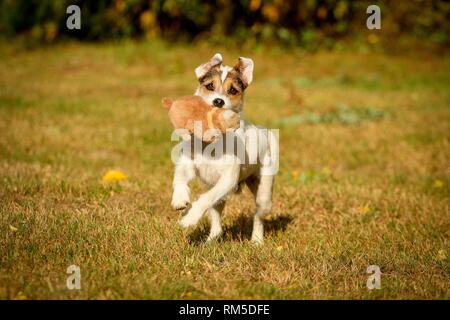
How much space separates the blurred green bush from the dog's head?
517 inches

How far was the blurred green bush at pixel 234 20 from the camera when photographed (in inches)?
708

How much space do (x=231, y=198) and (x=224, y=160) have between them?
1776mm

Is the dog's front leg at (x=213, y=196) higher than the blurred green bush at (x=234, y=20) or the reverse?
the reverse

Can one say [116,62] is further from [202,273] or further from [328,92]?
[202,273]

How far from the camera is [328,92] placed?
1336 centimetres

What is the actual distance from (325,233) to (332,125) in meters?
5.17

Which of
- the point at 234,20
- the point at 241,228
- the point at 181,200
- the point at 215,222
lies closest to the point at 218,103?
the point at 181,200

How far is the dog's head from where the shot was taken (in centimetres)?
473

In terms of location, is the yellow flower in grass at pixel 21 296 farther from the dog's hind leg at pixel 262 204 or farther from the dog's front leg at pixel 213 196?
the dog's hind leg at pixel 262 204

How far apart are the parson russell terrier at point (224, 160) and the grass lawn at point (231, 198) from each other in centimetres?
34

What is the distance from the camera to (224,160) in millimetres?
4527

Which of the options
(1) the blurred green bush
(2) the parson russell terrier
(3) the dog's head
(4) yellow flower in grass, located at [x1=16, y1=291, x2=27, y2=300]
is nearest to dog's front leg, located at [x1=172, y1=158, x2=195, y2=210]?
(2) the parson russell terrier

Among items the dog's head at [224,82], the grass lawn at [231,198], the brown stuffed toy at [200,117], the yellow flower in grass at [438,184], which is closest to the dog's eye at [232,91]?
the dog's head at [224,82]
